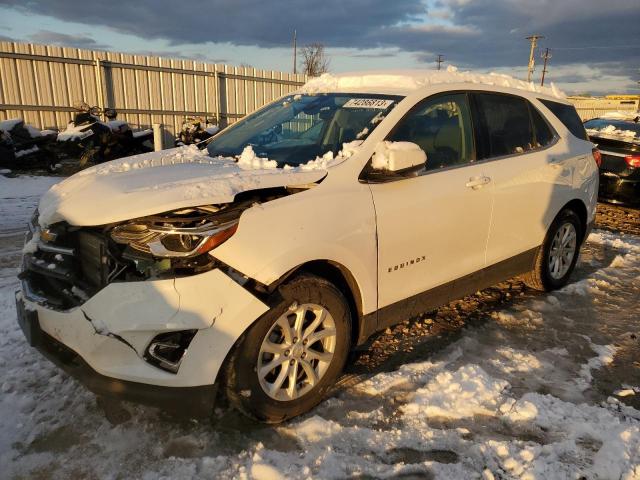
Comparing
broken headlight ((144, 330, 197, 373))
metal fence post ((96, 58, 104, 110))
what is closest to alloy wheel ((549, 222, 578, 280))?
broken headlight ((144, 330, 197, 373))

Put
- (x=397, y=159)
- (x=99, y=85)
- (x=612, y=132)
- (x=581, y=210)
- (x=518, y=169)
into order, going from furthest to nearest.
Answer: (x=99, y=85)
(x=612, y=132)
(x=581, y=210)
(x=518, y=169)
(x=397, y=159)

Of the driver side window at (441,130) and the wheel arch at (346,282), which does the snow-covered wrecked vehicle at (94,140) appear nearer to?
the driver side window at (441,130)

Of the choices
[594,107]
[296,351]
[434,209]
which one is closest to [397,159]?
[434,209]

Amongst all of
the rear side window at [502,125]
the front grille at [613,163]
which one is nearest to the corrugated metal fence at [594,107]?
the front grille at [613,163]

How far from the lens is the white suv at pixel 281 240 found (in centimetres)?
228

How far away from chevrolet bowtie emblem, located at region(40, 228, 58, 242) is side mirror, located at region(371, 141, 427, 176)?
182 centimetres

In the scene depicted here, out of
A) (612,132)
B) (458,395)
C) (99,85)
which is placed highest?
(99,85)

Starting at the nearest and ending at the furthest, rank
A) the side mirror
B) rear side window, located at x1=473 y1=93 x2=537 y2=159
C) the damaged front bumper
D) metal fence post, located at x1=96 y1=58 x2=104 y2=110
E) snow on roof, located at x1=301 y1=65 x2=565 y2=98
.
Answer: the damaged front bumper
the side mirror
snow on roof, located at x1=301 y1=65 x2=565 y2=98
rear side window, located at x1=473 y1=93 x2=537 y2=159
metal fence post, located at x1=96 y1=58 x2=104 y2=110

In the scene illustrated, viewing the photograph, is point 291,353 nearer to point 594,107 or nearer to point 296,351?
point 296,351

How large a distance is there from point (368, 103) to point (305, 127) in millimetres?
486

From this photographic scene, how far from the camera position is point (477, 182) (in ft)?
11.5

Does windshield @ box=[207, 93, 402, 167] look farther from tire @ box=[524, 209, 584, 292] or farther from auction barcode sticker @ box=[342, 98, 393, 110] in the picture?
tire @ box=[524, 209, 584, 292]

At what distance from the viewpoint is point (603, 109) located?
113ft

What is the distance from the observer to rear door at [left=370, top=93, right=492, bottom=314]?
2.98 metres
